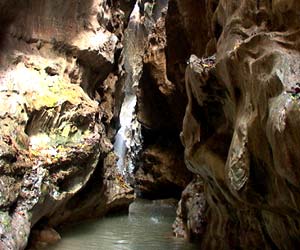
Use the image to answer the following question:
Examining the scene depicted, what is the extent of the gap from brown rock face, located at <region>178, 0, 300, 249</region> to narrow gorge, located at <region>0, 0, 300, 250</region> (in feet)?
0.06

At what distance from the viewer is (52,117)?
9984 mm

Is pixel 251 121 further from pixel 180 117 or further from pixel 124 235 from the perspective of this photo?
pixel 180 117

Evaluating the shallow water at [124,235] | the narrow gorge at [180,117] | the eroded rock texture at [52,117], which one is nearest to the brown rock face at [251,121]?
the narrow gorge at [180,117]

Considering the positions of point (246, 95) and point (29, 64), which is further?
point (29, 64)

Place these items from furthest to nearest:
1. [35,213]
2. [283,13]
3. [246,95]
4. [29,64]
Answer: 1. [29,64]
2. [35,213]
3. [246,95]
4. [283,13]

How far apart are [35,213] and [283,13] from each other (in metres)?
6.15

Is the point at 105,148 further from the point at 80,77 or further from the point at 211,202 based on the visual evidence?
the point at 211,202

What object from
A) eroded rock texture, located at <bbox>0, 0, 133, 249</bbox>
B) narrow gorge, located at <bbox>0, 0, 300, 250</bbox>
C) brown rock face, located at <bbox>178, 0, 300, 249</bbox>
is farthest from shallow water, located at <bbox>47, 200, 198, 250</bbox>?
brown rock face, located at <bbox>178, 0, 300, 249</bbox>

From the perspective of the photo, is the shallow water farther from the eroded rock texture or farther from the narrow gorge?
the eroded rock texture

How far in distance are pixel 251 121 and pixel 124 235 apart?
650 centimetres

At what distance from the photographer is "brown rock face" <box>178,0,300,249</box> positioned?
4.69m

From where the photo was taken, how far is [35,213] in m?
8.70

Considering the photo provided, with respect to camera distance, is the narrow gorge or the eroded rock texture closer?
the narrow gorge

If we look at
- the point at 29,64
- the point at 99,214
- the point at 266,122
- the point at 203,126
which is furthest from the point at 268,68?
the point at 99,214
